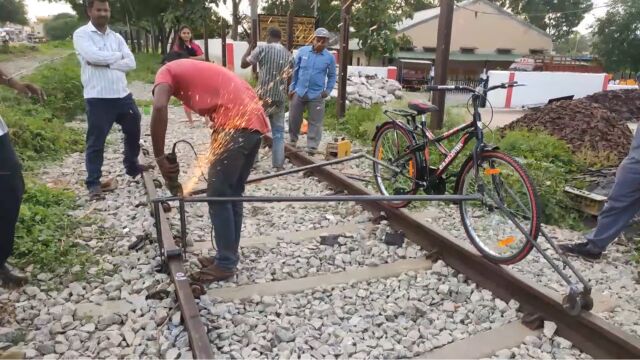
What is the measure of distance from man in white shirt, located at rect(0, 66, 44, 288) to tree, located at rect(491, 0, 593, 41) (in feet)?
231

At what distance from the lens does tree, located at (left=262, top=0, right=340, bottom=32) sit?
2615cm

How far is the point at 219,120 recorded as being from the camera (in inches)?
139

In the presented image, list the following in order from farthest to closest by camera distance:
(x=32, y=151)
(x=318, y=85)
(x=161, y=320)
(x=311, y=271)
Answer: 1. (x=318, y=85)
2. (x=32, y=151)
3. (x=311, y=271)
4. (x=161, y=320)

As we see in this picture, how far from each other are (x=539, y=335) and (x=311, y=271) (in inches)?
67.3

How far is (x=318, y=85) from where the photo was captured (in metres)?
7.99

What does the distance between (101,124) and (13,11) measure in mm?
86820

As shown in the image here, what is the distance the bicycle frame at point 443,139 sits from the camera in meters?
4.18

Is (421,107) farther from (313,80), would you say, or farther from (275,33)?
(313,80)

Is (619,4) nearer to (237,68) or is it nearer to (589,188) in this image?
(237,68)

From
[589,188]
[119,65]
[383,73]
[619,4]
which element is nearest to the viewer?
[119,65]

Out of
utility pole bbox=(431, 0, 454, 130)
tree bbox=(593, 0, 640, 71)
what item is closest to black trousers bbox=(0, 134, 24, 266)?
utility pole bbox=(431, 0, 454, 130)

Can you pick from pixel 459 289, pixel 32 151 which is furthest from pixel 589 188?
pixel 32 151

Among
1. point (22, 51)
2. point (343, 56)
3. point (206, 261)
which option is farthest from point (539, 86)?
point (22, 51)

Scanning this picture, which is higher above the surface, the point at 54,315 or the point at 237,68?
the point at 237,68
